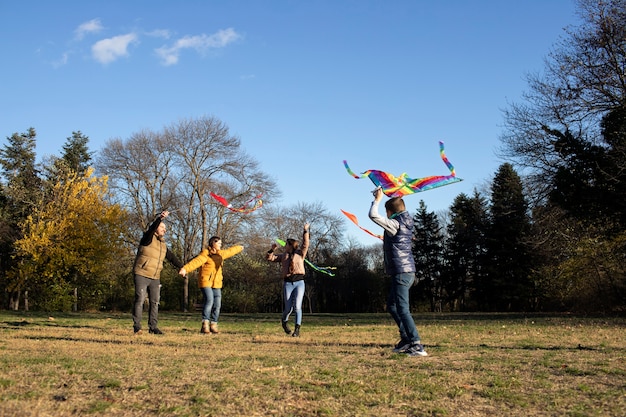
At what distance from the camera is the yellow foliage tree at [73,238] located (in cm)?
2664

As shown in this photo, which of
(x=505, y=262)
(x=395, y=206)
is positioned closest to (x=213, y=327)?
(x=395, y=206)

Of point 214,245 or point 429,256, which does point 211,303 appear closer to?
point 214,245

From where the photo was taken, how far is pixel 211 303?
11289mm

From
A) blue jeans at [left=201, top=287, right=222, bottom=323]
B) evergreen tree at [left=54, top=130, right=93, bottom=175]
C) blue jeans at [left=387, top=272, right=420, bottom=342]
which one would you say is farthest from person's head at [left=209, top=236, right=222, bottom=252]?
evergreen tree at [left=54, top=130, right=93, bottom=175]

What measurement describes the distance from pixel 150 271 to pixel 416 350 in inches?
223

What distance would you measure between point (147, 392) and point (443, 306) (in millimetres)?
54060

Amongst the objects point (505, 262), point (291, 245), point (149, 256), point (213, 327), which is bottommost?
point (213, 327)

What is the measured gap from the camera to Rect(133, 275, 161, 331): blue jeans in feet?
34.2

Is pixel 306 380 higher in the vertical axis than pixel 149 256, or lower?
lower

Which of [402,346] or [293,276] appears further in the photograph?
[293,276]

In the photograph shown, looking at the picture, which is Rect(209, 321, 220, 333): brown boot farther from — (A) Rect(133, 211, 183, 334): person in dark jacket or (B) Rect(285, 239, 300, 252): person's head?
(B) Rect(285, 239, 300, 252): person's head

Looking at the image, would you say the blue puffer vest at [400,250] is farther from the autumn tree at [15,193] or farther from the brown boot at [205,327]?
the autumn tree at [15,193]

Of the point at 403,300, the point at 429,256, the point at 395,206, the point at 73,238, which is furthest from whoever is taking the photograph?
the point at 429,256

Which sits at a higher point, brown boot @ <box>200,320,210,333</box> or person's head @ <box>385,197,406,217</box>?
person's head @ <box>385,197,406,217</box>
